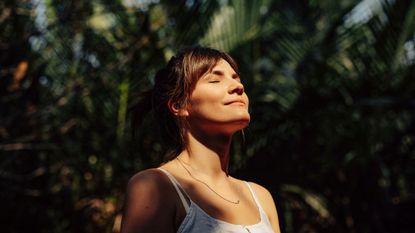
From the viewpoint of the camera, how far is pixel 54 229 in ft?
12.3

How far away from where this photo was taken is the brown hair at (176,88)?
146cm

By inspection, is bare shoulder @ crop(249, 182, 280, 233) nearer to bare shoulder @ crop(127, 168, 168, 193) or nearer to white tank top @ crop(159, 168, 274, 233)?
white tank top @ crop(159, 168, 274, 233)

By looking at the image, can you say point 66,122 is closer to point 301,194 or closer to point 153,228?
point 301,194

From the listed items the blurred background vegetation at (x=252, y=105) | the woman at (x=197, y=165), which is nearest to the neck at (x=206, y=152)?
the woman at (x=197, y=165)

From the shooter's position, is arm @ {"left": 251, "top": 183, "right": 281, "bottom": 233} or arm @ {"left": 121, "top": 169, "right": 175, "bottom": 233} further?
arm @ {"left": 251, "top": 183, "right": 281, "bottom": 233}

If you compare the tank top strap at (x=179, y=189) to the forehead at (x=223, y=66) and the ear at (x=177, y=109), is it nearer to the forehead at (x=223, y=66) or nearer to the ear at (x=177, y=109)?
the ear at (x=177, y=109)

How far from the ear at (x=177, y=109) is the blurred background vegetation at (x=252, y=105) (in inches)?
68.6

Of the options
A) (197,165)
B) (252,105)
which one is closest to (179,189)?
(197,165)

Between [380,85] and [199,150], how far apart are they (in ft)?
8.05

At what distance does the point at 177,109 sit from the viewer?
151cm

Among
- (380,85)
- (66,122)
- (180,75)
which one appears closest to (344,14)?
(380,85)

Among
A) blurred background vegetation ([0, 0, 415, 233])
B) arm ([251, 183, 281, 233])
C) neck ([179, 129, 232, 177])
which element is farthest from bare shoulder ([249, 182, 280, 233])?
blurred background vegetation ([0, 0, 415, 233])

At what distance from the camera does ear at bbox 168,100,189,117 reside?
147 centimetres

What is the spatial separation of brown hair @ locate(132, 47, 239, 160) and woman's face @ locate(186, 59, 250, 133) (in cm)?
3
